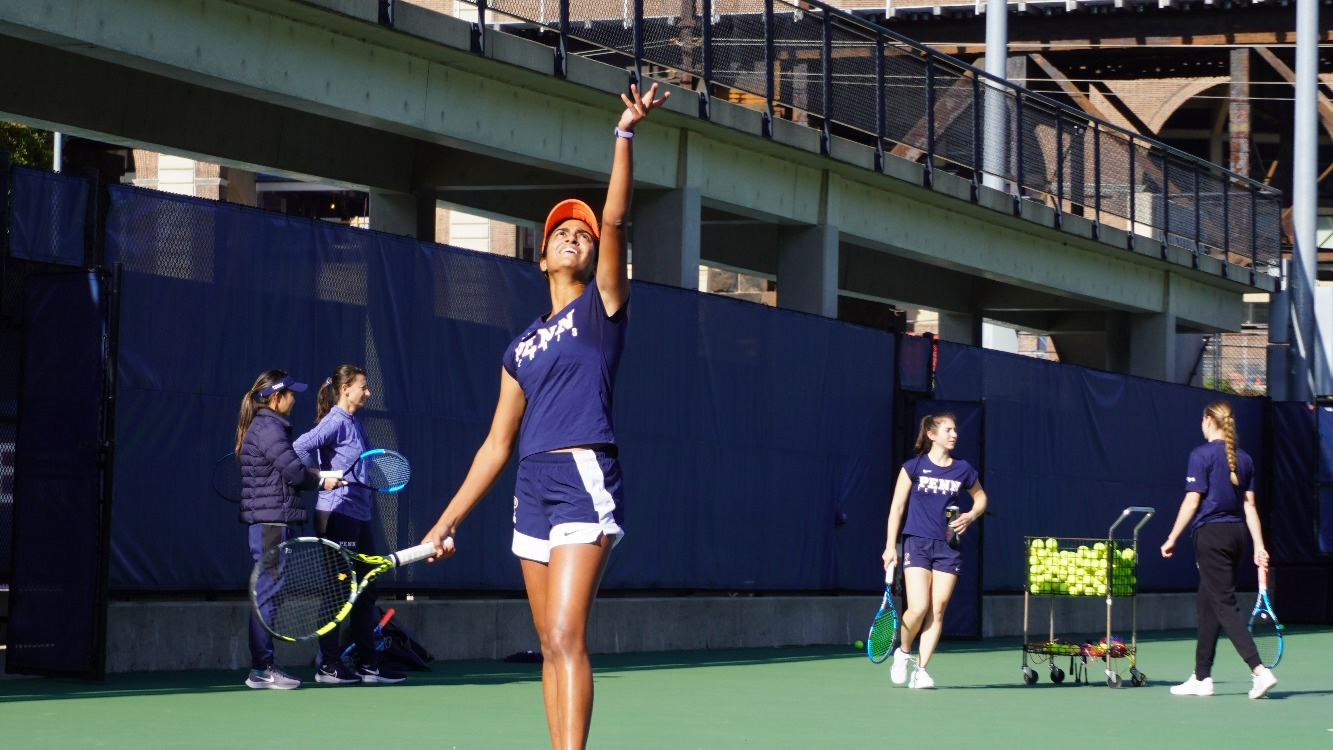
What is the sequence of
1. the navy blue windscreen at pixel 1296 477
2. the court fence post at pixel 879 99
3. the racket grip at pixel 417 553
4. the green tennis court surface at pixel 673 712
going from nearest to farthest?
the racket grip at pixel 417 553, the green tennis court surface at pixel 673 712, the court fence post at pixel 879 99, the navy blue windscreen at pixel 1296 477

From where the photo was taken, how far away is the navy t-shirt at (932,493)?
1477cm

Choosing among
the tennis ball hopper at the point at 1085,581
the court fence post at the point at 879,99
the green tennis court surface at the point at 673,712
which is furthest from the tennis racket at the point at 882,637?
the court fence post at the point at 879,99

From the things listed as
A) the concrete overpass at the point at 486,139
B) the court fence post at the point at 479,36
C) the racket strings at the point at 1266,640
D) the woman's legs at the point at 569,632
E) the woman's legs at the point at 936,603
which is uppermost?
the court fence post at the point at 479,36

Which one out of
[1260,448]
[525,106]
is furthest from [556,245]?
[1260,448]

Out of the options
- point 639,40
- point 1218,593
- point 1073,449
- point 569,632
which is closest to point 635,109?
point 569,632

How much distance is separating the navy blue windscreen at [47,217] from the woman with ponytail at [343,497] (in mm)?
1791

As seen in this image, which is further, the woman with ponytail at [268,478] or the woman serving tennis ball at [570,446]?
the woman with ponytail at [268,478]

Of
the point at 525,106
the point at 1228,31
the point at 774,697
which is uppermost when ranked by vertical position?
the point at 1228,31

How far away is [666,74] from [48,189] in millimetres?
9724

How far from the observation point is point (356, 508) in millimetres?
13445

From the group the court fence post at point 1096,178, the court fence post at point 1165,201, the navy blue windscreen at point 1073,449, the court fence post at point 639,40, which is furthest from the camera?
the court fence post at point 1165,201

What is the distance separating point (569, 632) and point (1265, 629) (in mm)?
22009

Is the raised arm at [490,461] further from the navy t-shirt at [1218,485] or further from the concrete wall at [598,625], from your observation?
the navy t-shirt at [1218,485]

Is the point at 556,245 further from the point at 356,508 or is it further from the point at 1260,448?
the point at 1260,448
